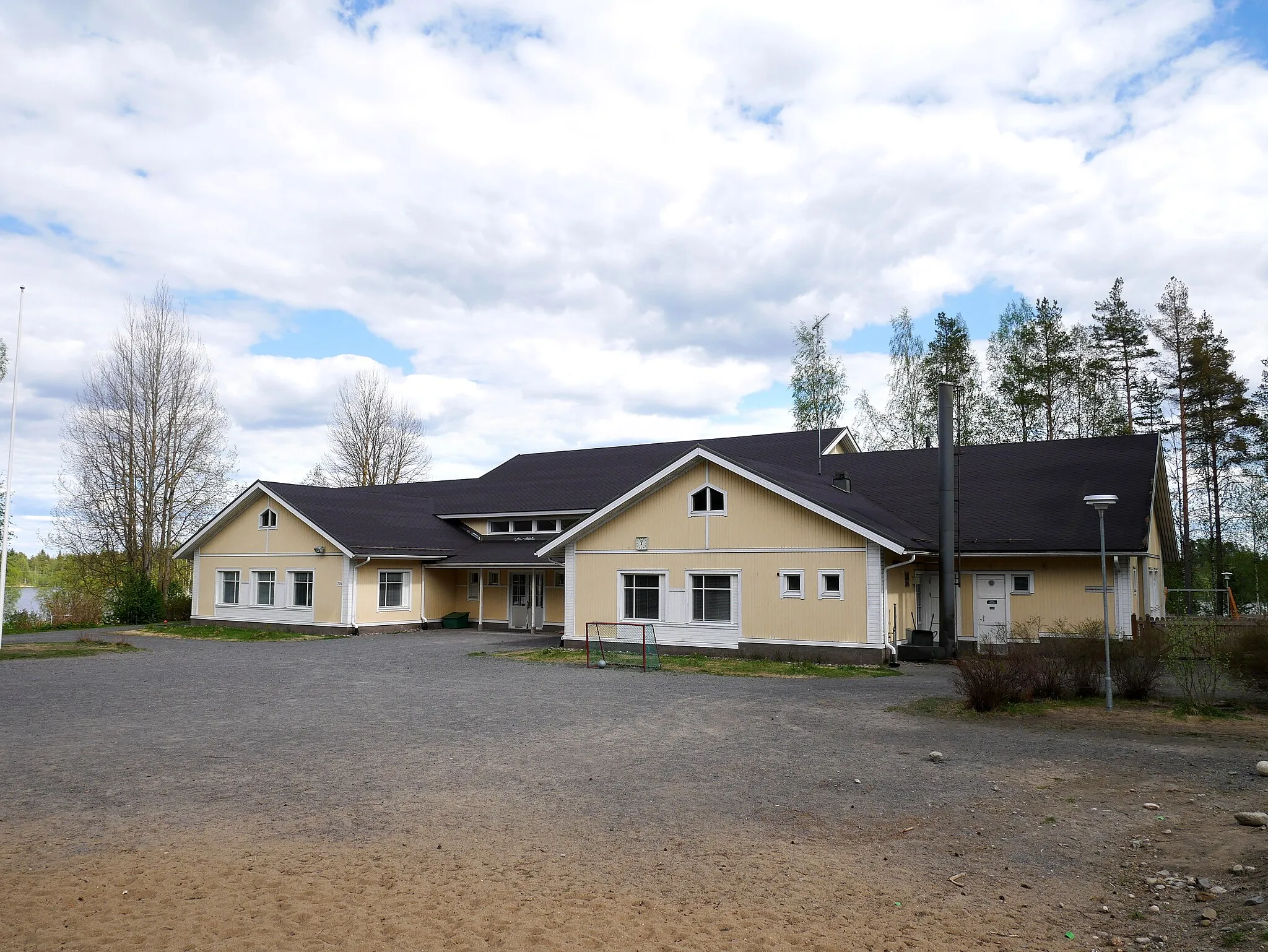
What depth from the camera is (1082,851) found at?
265 inches

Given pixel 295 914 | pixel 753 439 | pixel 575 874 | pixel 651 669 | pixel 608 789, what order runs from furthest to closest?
pixel 753 439 → pixel 651 669 → pixel 608 789 → pixel 575 874 → pixel 295 914

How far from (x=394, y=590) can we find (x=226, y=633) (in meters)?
5.56

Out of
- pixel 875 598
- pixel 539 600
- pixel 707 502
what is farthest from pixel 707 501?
pixel 539 600

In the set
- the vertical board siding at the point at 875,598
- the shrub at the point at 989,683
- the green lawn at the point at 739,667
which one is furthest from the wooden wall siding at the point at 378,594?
the shrub at the point at 989,683

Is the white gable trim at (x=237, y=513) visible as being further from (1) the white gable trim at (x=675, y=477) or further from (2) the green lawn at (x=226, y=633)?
(1) the white gable trim at (x=675, y=477)

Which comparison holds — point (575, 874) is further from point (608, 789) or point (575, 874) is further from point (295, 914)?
point (608, 789)

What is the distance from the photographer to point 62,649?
78.6ft

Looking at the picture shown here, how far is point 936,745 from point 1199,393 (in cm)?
3090

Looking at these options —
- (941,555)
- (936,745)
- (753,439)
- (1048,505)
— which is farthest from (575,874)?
(753,439)

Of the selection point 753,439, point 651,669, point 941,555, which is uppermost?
point 753,439

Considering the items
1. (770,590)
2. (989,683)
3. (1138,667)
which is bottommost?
(989,683)

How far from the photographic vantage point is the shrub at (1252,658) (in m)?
12.8

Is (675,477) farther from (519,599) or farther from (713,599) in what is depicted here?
(519,599)

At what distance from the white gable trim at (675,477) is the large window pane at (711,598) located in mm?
2589
